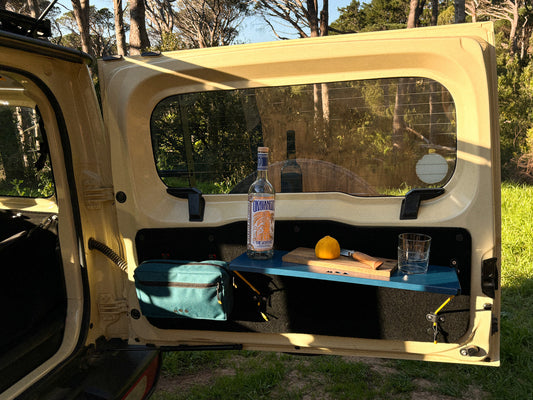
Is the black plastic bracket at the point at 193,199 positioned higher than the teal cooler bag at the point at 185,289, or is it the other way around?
the black plastic bracket at the point at 193,199

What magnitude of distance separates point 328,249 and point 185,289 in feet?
2.15

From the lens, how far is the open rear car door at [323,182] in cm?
167

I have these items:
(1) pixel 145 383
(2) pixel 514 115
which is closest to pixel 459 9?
(2) pixel 514 115

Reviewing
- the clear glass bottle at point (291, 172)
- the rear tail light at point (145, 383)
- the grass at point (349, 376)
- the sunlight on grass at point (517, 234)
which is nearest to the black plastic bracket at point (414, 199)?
the clear glass bottle at point (291, 172)

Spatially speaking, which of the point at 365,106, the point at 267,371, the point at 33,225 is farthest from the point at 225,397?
the point at 365,106

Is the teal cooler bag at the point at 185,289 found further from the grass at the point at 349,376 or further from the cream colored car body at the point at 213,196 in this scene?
the grass at the point at 349,376

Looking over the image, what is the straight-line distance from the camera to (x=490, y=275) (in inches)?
65.9

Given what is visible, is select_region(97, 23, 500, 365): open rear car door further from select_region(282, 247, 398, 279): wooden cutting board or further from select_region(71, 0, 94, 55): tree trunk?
select_region(71, 0, 94, 55): tree trunk

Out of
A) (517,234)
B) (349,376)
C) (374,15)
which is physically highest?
(374,15)

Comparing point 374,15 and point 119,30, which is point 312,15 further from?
point 374,15

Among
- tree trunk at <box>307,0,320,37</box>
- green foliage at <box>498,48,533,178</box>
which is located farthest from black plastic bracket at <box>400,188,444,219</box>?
tree trunk at <box>307,0,320,37</box>

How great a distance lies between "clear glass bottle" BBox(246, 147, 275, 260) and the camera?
180cm

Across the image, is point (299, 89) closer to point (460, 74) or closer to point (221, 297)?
point (460, 74)

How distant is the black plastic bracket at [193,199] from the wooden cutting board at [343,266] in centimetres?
47
